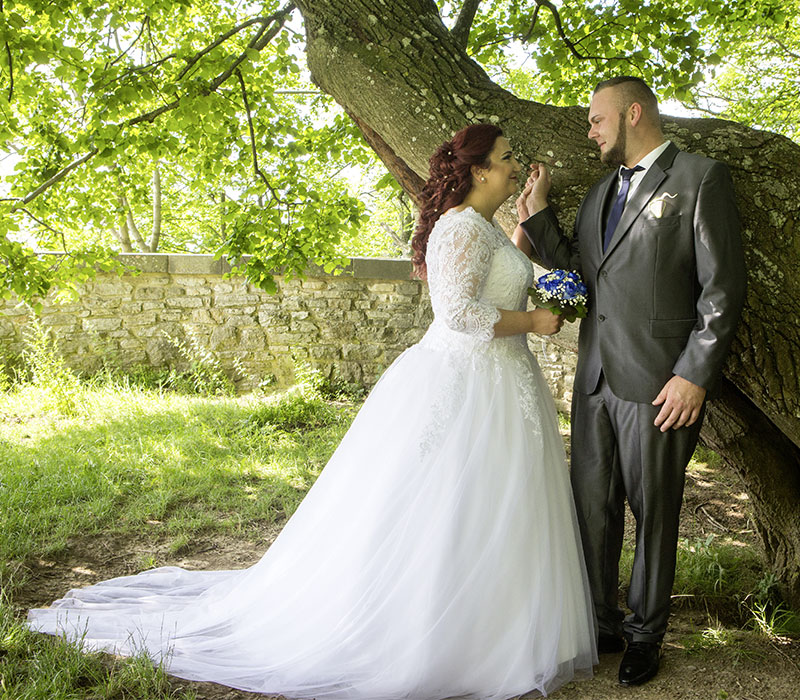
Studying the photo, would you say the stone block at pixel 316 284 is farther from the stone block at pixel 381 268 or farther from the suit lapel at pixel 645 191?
the suit lapel at pixel 645 191

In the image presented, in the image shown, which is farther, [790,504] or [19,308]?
[19,308]

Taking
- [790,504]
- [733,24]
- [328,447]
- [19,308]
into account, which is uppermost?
[733,24]

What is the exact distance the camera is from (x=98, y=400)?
7426 millimetres

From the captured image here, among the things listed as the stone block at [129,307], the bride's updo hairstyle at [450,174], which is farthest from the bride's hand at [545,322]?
the stone block at [129,307]

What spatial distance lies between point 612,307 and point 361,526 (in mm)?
1270

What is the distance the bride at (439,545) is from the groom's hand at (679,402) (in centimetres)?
50

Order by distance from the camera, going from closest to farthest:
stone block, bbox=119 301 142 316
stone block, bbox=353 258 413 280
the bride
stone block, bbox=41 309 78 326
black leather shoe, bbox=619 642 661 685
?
the bride
black leather shoe, bbox=619 642 661 685
stone block, bbox=41 309 78 326
stone block, bbox=353 258 413 280
stone block, bbox=119 301 142 316

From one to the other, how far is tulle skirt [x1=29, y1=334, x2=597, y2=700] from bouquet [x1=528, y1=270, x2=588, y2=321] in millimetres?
343

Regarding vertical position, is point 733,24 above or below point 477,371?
above

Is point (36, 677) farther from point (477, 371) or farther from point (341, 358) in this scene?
point (341, 358)

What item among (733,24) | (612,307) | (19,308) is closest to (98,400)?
(19,308)

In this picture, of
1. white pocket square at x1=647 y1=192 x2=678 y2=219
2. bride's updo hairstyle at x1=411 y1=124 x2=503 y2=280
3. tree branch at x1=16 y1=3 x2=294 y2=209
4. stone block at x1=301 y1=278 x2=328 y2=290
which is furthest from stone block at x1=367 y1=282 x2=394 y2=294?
white pocket square at x1=647 y1=192 x2=678 y2=219

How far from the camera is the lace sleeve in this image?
2.83m

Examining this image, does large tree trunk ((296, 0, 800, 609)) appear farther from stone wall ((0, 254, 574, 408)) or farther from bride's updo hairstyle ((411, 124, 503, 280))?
stone wall ((0, 254, 574, 408))
